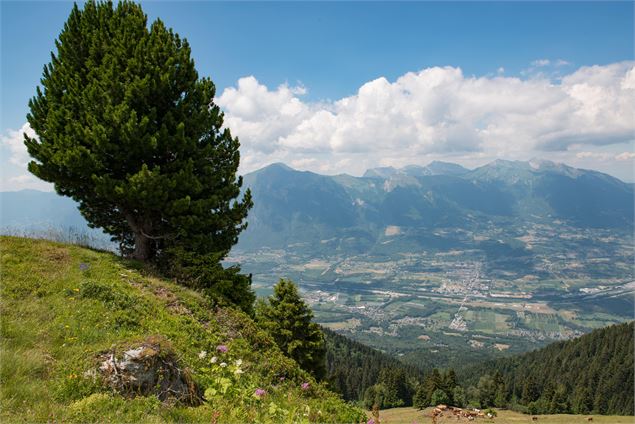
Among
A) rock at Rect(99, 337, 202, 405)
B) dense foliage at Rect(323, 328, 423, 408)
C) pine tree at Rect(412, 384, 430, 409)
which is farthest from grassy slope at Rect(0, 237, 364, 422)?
pine tree at Rect(412, 384, 430, 409)

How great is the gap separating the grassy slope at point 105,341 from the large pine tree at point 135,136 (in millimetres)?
3017

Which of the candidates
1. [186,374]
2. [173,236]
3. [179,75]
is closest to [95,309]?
[186,374]

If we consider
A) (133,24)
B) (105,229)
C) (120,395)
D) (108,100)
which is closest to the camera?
(120,395)

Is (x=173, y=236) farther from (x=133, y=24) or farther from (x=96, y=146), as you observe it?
(x=133, y=24)

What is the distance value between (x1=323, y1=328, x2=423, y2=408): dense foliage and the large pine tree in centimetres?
7855

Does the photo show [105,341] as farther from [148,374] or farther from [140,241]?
[140,241]

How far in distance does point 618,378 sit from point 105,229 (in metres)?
158

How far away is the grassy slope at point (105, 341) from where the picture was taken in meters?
6.45

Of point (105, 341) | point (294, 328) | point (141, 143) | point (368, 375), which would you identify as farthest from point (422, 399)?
point (105, 341)

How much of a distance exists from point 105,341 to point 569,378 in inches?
6382

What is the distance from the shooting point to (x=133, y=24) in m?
17.8

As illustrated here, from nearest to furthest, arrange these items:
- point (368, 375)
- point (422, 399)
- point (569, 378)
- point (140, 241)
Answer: point (140, 241) < point (422, 399) < point (569, 378) < point (368, 375)

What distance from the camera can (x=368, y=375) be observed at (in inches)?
5153

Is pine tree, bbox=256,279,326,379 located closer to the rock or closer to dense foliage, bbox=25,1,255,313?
dense foliage, bbox=25,1,255,313
